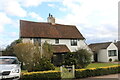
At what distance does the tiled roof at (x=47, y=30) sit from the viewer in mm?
27161

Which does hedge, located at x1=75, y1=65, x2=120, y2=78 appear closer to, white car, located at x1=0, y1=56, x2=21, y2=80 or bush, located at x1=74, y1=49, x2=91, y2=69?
bush, located at x1=74, y1=49, x2=91, y2=69

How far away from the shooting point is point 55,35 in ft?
95.5

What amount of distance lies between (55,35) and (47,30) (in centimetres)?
179

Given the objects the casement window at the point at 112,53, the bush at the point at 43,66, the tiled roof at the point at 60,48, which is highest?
the tiled roof at the point at 60,48

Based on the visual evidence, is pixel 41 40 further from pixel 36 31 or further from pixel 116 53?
pixel 116 53

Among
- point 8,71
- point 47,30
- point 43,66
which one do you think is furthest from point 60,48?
point 8,71

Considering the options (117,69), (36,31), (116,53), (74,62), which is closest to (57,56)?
(36,31)

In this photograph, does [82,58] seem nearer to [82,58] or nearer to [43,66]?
[82,58]

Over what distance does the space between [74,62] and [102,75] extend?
3.37 meters

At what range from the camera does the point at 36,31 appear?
27984 millimetres

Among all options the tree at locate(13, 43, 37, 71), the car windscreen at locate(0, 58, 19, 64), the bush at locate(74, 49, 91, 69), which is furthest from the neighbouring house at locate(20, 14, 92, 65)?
the car windscreen at locate(0, 58, 19, 64)

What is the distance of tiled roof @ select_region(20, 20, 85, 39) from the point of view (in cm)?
2716

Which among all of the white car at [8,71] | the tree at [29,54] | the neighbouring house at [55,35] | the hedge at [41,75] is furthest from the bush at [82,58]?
the white car at [8,71]

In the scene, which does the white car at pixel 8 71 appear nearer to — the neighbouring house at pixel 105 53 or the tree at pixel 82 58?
the tree at pixel 82 58
